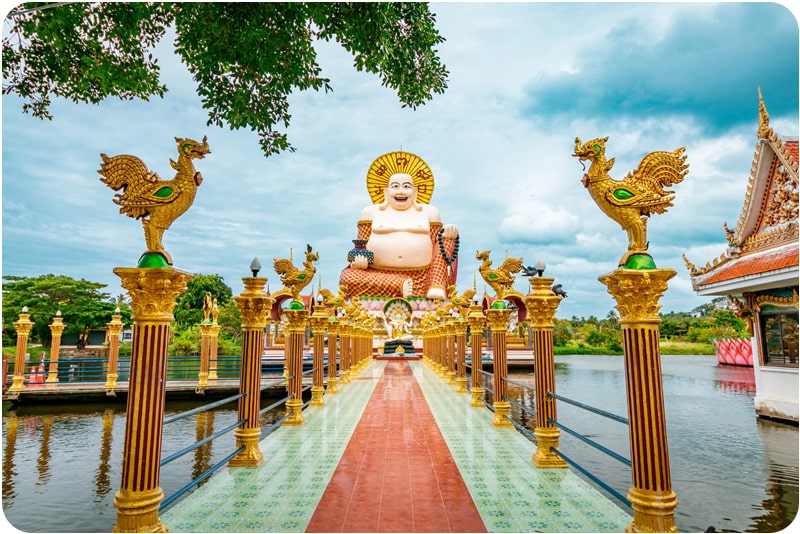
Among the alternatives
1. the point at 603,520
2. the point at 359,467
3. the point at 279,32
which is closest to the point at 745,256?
the point at 603,520

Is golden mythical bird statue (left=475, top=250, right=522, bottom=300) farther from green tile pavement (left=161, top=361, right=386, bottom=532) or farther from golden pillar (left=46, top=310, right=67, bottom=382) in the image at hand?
golden pillar (left=46, top=310, right=67, bottom=382)

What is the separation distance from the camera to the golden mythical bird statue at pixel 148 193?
305 cm

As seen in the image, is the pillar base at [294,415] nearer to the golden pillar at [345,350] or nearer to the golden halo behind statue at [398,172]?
the golden pillar at [345,350]

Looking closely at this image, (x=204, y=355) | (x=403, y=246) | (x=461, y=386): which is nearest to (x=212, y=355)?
(x=204, y=355)

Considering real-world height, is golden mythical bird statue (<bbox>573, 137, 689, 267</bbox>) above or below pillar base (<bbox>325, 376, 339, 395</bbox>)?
above

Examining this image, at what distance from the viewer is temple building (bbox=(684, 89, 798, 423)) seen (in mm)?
8273

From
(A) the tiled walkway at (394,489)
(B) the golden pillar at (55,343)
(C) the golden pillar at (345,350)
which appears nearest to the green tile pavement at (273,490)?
(A) the tiled walkway at (394,489)

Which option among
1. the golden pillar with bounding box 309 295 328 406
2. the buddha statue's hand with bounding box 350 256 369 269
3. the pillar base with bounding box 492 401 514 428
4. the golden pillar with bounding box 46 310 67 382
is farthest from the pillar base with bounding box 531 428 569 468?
the buddha statue's hand with bounding box 350 256 369 269

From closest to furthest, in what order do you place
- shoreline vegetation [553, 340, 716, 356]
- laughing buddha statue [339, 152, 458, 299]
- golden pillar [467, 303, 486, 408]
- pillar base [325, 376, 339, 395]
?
golden pillar [467, 303, 486, 408] → pillar base [325, 376, 339, 395] → laughing buddha statue [339, 152, 458, 299] → shoreline vegetation [553, 340, 716, 356]

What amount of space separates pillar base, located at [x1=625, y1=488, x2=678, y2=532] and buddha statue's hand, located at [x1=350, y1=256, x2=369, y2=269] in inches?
932

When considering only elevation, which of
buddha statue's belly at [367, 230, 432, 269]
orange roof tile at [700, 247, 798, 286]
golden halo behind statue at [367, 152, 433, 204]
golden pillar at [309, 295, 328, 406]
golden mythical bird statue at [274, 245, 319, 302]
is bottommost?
golden pillar at [309, 295, 328, 406]

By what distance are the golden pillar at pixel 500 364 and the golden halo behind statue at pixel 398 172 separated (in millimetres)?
21513

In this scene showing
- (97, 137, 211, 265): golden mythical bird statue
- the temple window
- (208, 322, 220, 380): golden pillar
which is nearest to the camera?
(97, 137, 211, 265): golden mythical bird statue

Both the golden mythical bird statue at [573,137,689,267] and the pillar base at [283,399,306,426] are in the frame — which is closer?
the golden mythical bird statue at [573,137,689,267]
